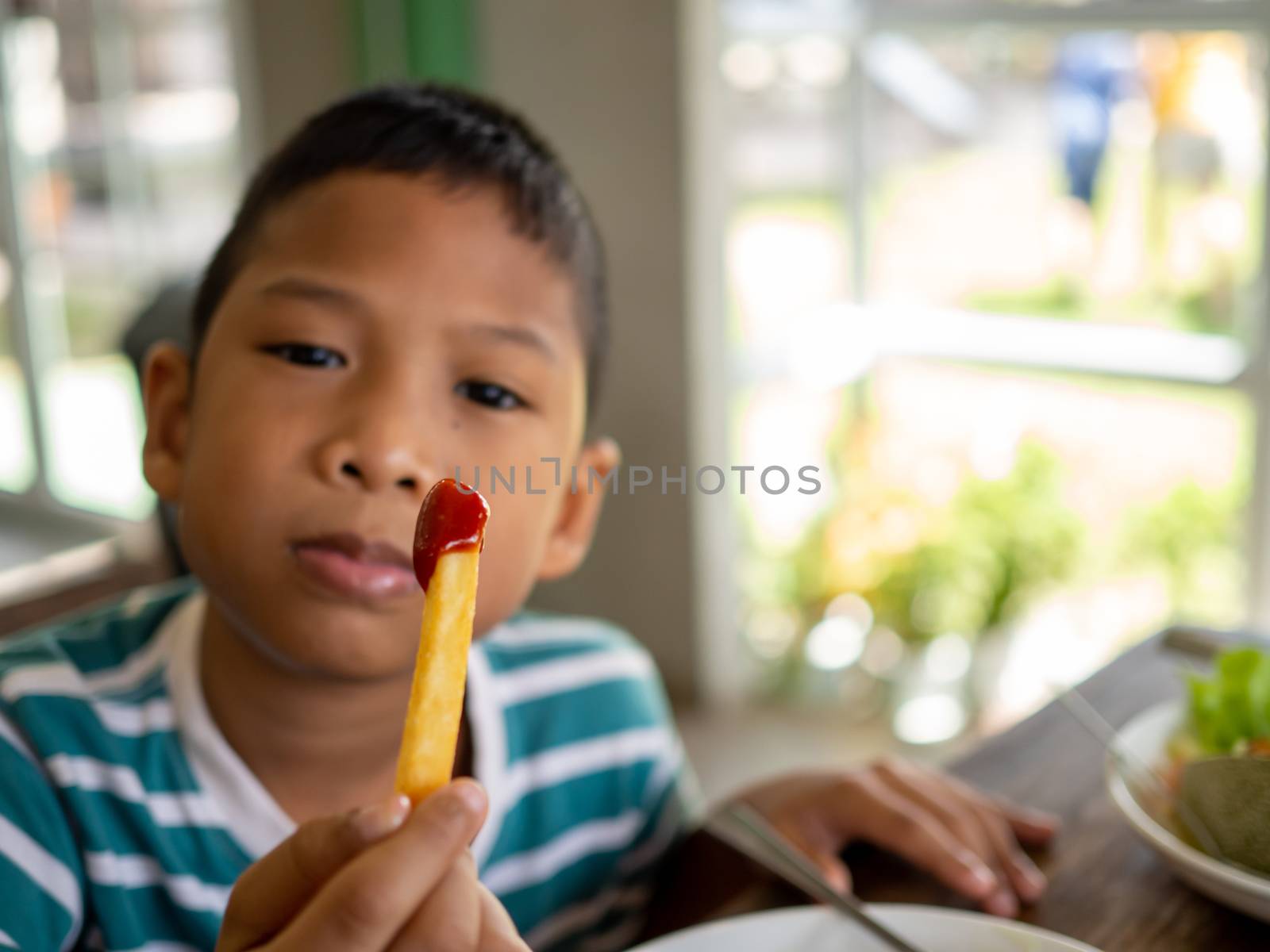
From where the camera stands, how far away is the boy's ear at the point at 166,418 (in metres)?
0.75

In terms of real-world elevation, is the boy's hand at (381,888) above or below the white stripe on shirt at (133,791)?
above

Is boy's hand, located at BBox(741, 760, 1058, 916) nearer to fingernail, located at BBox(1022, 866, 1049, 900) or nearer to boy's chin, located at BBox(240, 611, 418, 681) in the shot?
fingernail, located at BBox(1022, 866, 1049, 900)

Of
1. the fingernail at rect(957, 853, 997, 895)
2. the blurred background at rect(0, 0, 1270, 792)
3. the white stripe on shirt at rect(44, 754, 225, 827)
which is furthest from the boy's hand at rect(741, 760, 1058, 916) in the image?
the blurred background at rect(0, 0, 1270, 792)

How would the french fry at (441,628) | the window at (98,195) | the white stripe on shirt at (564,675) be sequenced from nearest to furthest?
the french fry at (441,628), the white stripe on shirt at (564,675), the window at (98,195)

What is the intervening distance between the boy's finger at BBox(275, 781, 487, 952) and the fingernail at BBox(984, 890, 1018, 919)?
0.38m

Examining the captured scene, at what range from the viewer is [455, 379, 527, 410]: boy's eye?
66 centimetres

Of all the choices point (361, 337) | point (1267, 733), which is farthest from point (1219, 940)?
point (361, 337)

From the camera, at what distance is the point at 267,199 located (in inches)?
29.5

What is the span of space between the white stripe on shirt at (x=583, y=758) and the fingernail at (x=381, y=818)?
18.7 inches

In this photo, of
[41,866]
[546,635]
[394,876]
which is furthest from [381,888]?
[546,635]

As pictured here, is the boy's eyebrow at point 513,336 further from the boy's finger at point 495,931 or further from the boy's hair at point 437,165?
the boy's finger at point 495,931

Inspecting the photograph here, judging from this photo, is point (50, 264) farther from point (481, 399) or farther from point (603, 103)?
point (481, 399)

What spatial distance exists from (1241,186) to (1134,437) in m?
0.47

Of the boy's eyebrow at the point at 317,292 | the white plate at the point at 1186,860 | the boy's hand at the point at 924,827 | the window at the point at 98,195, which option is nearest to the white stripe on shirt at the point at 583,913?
the boy's hand at the point at 924,827
